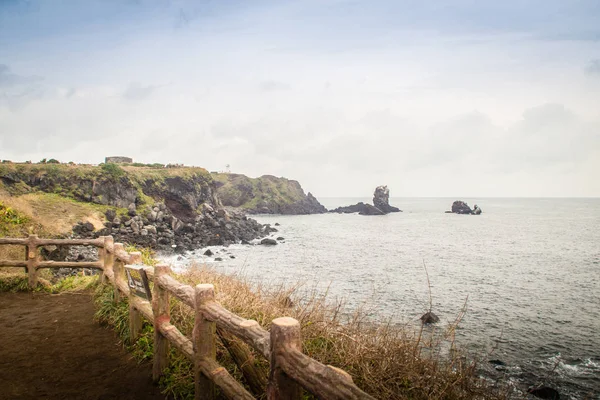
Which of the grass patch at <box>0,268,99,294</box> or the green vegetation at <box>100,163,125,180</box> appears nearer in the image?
the grass patch at <box>0,268,99,294</box>

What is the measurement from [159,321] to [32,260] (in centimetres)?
706

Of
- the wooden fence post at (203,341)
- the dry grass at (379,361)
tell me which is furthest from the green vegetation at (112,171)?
the wooden fence post at (203,341)

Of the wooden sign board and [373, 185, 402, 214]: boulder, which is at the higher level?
[373, 185, 402, 214]: boulder

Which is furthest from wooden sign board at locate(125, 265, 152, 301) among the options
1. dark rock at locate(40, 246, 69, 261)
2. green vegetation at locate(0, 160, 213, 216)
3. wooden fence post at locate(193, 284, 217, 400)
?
green vegetation at locate(0, 160, 213, 216)

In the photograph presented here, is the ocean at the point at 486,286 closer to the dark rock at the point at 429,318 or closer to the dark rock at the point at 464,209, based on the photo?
the dark rock at the point at 429,318

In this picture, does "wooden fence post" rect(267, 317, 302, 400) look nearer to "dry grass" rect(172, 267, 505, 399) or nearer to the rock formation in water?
"dry grass" rect(172, 267, 505, 399)

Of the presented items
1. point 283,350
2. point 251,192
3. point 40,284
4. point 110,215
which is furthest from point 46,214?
point 251,192

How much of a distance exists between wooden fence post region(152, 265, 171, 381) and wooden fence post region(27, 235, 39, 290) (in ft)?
22.4

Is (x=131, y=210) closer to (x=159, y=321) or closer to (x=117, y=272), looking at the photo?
(x=117, y=272)

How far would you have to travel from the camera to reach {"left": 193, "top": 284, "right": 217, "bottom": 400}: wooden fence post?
421cm

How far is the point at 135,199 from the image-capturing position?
121 ft

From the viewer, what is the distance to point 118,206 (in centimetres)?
3425

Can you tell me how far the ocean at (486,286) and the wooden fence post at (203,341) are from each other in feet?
13.2

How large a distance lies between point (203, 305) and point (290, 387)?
5.53 feet
